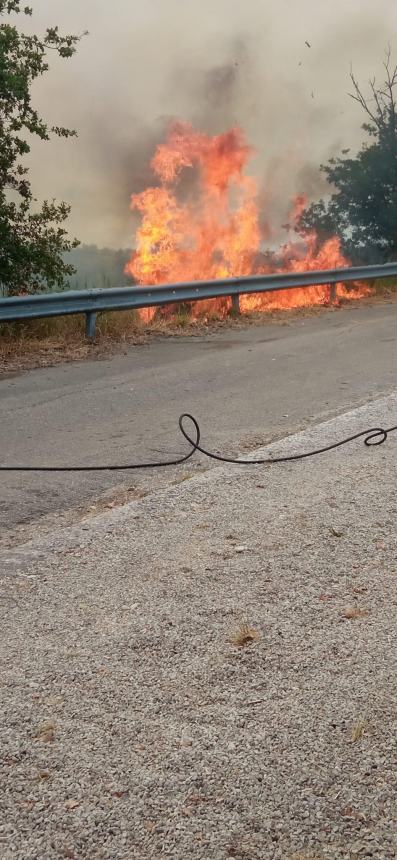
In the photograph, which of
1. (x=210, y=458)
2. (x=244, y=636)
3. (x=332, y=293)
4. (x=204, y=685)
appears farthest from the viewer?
(x=332, y=293)

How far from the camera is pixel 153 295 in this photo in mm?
12812

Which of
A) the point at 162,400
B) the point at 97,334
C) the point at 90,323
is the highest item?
the point at 90,323

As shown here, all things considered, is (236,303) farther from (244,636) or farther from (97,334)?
(244,636)

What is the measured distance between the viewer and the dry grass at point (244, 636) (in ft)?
10.4

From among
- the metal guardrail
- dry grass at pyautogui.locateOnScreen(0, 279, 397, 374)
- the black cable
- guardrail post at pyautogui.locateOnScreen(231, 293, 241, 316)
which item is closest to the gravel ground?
the black cable

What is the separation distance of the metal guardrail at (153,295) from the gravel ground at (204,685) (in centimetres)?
679

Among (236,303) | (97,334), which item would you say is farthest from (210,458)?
(236,303)

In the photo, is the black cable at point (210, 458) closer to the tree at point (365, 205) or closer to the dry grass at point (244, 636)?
the dry grass at point (244, 636)

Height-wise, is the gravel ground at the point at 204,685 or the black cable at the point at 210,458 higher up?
the black cable at the point at 210,458

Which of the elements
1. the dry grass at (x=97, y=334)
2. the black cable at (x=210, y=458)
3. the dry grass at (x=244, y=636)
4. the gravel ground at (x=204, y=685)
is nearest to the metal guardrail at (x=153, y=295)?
the dry grass at (x=97, y=334)

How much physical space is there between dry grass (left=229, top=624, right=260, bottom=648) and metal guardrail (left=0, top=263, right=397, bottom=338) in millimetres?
8085

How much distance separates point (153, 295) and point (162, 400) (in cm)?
529

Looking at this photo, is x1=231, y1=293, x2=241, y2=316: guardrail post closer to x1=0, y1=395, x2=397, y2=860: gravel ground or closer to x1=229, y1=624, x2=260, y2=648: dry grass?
x1=0, y1=395, x2=397, y2=860: gravel ground

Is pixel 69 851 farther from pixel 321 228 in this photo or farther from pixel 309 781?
pixel 321 228
